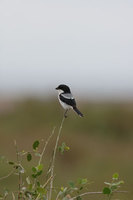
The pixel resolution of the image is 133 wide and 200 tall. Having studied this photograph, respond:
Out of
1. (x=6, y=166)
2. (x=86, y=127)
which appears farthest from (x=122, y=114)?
(x=6, y=166)

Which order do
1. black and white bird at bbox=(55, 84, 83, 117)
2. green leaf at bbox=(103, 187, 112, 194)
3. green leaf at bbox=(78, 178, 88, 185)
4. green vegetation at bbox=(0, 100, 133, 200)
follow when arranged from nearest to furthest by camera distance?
green leaf at bbox=(103, 187, 112, 194) < green leaf at bbox=(78, 178, 88, 185) < black and white bird at bbox=(55, 84, 83, 117) < green vegetation at bbox=(0, 100, 133, 200)

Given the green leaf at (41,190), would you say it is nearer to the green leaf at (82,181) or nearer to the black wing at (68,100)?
the green leaf at (82,181)

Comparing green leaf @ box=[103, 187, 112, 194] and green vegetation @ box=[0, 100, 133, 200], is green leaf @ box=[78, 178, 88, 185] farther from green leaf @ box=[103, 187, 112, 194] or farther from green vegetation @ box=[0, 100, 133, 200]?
green vegetation @ box=[0, 100, 133, 200]

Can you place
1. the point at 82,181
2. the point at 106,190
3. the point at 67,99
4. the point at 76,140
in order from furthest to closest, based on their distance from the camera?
the point at 76,140
the point at 67,99
the point at 82,181
the point at 106,190

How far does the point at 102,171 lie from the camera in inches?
464

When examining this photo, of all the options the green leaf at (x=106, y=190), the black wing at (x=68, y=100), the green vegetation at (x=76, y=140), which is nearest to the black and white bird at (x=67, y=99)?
the black wing at (x=68, y=100)

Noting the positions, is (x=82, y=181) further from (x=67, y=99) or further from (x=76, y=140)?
(x=76, y=140)

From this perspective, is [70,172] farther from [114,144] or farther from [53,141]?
[114,144]

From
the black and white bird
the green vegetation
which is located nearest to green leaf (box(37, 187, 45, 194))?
the black and white bird

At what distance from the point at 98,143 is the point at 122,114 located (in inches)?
74.8

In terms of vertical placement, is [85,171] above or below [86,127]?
below

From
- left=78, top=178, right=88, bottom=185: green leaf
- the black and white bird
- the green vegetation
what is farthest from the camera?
the green vegetation

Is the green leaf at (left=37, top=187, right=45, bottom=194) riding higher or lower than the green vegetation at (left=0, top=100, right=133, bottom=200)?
lower

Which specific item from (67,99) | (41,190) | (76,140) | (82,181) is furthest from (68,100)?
(76,140)
